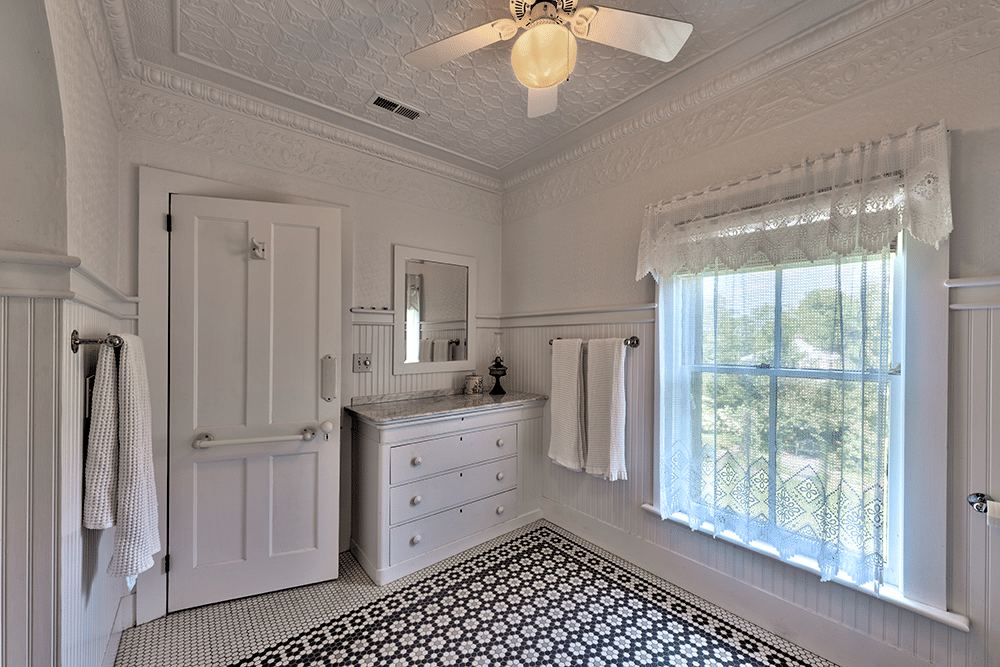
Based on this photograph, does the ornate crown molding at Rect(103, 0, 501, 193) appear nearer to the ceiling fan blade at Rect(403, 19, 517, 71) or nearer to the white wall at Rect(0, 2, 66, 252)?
the white wall at Rect(0, 2, 66, 252)

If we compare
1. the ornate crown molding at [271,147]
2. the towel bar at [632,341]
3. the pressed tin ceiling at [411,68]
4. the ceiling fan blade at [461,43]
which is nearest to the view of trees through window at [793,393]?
the towel bar at [632,341]

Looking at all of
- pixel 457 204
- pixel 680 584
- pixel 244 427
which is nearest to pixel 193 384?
pixel 244 427

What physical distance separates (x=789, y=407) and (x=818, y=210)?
2.62ft

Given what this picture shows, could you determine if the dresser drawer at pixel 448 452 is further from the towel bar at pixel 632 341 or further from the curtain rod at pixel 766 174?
the curtain rod at pixel 766 174

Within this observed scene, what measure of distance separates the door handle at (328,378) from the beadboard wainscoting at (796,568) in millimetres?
1418

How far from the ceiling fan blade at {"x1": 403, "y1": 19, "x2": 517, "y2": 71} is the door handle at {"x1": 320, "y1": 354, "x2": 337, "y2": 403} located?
1.46 metres

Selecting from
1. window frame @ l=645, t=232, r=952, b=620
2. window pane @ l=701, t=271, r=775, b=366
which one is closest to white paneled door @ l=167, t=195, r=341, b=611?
window pane @ l=701, t=271, r=775, b=366

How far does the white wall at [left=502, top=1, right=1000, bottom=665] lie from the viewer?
1.29 meters

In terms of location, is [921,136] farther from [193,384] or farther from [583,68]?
[193,384]

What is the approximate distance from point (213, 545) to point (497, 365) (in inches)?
74.1

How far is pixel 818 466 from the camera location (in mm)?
1539

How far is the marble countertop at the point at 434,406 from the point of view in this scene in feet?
7.03

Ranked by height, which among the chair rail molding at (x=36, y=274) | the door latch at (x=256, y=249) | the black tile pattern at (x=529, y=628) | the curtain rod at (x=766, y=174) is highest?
the curtain rod at (x=766, y=174)

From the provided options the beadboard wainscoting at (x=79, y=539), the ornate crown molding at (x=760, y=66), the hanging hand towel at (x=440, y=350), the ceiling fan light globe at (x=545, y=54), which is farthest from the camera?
the hanging hand towel at (x=440, y=350)
